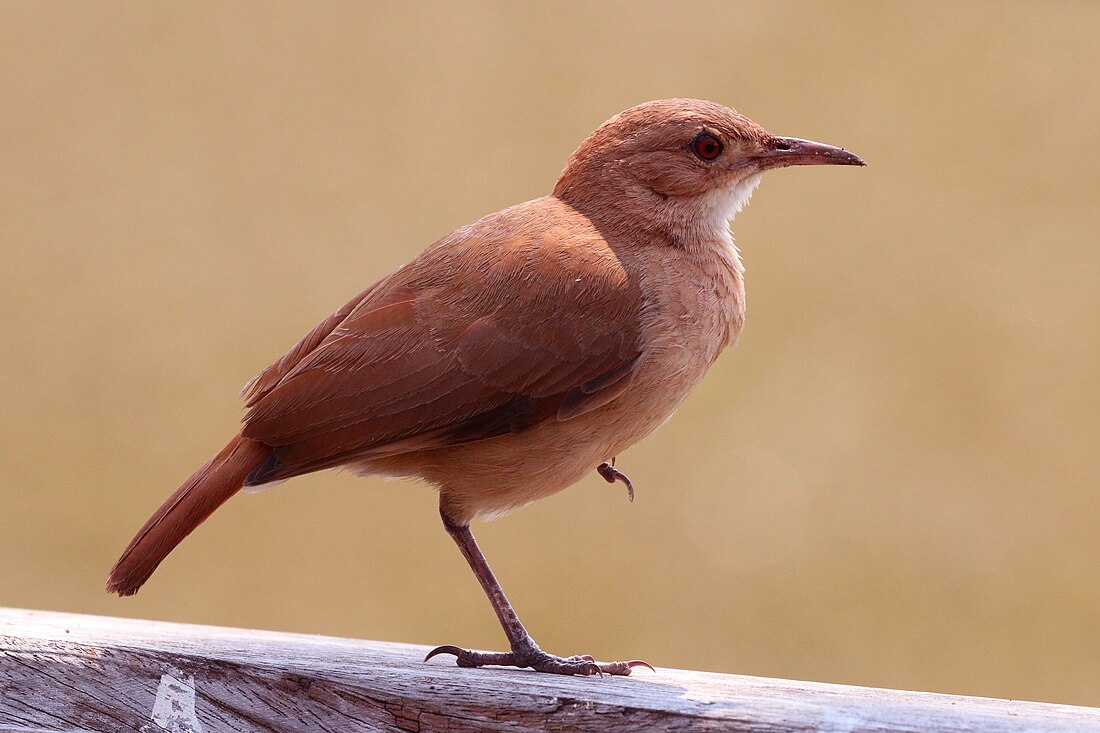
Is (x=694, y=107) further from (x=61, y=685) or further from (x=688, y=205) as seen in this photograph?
(x=61, y=685)

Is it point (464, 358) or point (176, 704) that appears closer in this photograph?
point (176, 704)

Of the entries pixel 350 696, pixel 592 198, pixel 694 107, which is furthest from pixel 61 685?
pixel 694 107

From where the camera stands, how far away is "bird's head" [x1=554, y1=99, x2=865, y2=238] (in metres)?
3.66

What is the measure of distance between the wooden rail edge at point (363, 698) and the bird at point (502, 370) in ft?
1.13

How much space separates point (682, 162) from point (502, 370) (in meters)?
0.86

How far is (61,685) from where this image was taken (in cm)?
271

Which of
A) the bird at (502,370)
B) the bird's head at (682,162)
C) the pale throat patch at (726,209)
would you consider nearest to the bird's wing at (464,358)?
the bird at (502,370)

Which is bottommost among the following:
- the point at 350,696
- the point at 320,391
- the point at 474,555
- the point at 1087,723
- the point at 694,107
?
the point at 1087,723

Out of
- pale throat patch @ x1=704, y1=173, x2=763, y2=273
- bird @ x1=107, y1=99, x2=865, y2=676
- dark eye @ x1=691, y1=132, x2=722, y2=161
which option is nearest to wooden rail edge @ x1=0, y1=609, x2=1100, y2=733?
bird @ x1=107, y1=99, x2=865, y2=676

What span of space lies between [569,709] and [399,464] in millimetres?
1060

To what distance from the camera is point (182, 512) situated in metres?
3.08

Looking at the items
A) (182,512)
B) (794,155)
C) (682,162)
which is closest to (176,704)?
(182,512)

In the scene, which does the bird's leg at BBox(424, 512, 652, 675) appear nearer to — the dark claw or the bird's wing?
the dark claw

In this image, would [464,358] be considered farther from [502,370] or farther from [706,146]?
[706,146]
